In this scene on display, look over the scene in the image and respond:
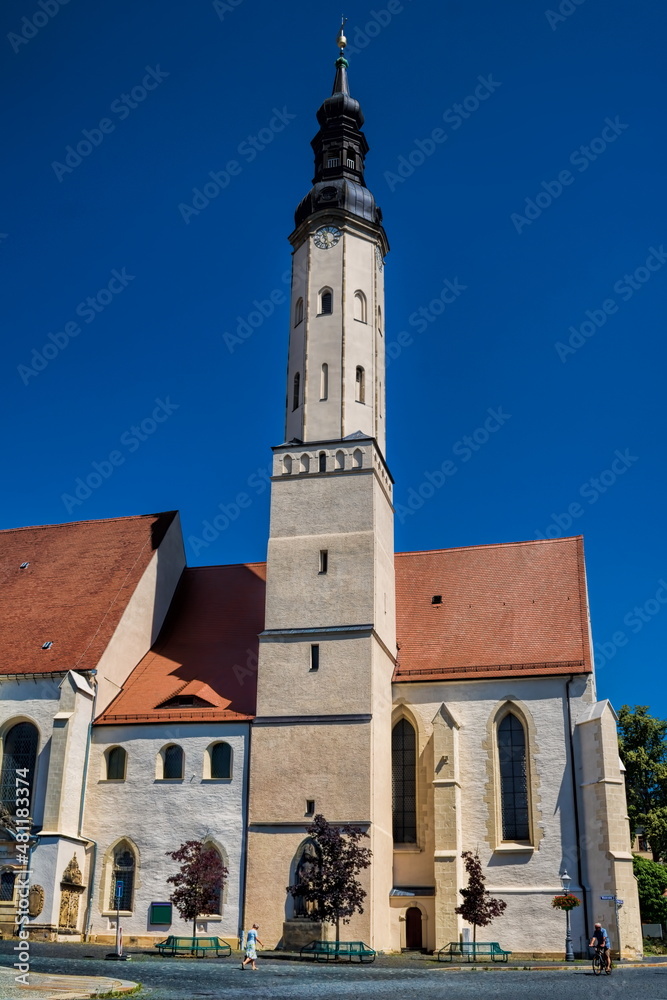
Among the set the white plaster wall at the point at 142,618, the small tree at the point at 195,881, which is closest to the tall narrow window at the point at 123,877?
the small tree at the point at 195,881

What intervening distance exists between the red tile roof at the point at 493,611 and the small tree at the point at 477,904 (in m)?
6.12

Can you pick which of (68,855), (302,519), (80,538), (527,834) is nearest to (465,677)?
(527,834)

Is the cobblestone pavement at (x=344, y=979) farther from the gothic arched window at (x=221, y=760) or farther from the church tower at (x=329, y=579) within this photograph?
the gothic arched window at (x=221, y=760)

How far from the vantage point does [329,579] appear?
105ft

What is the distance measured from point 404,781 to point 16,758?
12.2 meters

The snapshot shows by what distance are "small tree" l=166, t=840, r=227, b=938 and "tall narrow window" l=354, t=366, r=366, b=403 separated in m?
15.1

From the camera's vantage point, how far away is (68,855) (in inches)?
1178

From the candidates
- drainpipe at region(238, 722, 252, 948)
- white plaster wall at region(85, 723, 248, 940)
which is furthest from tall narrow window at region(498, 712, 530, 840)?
white plaster wall at region(85, 723, 248, 940)

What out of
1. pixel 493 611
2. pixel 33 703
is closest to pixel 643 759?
pixel 493 611

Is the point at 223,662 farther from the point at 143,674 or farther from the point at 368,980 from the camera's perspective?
the point at 368,980

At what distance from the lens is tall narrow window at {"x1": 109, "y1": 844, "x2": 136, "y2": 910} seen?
3014 centimetres

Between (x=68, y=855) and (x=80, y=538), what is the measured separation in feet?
40.4

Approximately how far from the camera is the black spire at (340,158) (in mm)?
36875

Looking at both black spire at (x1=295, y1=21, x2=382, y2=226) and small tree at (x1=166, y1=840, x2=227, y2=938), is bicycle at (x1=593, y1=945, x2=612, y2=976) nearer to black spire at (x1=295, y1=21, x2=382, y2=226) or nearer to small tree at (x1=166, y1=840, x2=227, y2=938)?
small tree at (x1=166, y1=840, x2=227, y2=938)
